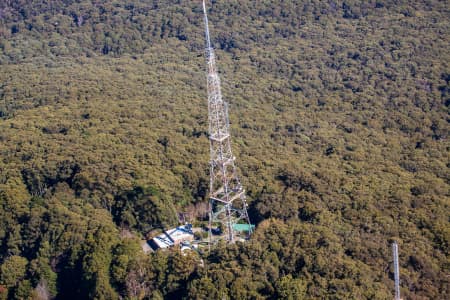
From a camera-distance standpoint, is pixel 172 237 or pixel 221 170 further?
pixel 172 237

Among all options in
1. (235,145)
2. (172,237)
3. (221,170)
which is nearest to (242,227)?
(172,237)

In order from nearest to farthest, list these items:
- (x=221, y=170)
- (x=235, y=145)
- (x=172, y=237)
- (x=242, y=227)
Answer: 1. (x=221, y=170)
2. (x=172, y=237)
3. (x=242, y=227)
4. (x=235, y=145)

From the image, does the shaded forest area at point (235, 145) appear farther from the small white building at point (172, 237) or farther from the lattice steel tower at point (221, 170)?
the lattice steel tower at point (221, 170)

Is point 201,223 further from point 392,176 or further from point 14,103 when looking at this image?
point 14,103

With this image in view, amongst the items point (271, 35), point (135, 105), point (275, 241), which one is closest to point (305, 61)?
point (271, 35)

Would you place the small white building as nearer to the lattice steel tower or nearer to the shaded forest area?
the shaded forest area

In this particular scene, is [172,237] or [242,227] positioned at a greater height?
[242,227]

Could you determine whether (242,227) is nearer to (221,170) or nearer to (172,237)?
(172,237)
